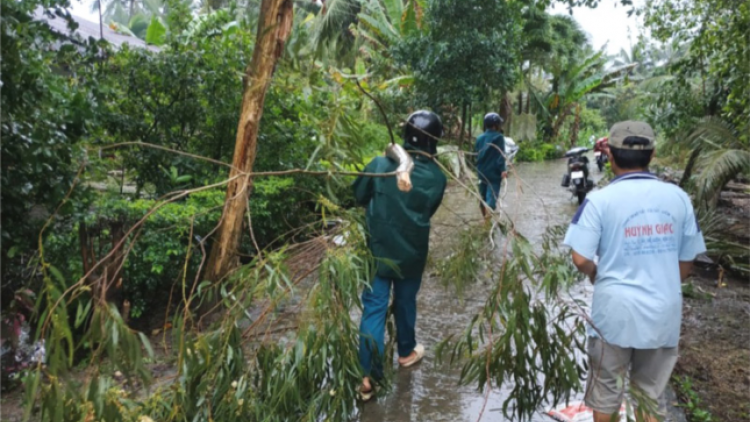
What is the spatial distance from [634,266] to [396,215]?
4.95 ft

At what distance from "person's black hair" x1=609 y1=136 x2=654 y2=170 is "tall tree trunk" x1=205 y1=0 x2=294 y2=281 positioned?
286 centimetres

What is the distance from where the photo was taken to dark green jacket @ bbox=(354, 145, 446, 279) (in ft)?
12.8

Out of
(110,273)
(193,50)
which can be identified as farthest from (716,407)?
(193,50)

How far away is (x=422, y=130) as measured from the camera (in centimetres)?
397

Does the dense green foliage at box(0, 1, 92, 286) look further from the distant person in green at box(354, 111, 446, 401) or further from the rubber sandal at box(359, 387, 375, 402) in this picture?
the rubber sandal at box(359, 387, 375, 402)

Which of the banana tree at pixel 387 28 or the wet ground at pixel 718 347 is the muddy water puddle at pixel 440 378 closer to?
the wet ground at pixel 718 347

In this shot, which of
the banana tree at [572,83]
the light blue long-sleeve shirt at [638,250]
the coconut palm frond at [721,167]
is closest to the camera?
the light blue long-sleeve shirt at [638,250]

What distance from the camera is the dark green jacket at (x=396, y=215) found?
390cm

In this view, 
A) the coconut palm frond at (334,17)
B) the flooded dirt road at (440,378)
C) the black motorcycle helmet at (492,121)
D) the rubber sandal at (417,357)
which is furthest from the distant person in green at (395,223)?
the coconut palm frond at (334,17)

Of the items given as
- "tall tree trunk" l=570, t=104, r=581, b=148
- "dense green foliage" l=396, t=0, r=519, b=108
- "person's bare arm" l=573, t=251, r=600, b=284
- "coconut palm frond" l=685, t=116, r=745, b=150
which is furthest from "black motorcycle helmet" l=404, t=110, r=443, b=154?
"tall tree trunk" l=570, t=104, r=581, b=148

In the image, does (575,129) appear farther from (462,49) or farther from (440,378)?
(440,378)

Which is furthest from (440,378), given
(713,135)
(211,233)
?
(713,135)

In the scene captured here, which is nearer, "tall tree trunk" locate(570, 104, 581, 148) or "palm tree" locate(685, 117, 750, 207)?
"palm tree" locate(685, 117, 750, 207)

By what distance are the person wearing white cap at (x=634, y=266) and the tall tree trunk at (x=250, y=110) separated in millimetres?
2857
